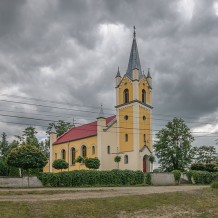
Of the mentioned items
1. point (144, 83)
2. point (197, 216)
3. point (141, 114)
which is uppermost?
point (144, 83)

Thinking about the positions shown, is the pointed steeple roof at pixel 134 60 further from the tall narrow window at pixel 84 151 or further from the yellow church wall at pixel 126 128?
the tall narrow window at pixel 84 151

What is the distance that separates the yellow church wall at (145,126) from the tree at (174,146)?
62.5 inches

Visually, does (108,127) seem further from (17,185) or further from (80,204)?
(80,204)

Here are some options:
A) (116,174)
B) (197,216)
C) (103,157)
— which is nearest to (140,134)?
(103,157)

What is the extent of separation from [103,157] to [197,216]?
34.0m

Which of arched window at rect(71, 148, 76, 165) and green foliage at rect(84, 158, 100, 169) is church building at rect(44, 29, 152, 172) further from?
green foliage at rect(84, 158, 100, 169)

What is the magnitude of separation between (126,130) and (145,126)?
299 centimetres

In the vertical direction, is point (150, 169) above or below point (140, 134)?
below

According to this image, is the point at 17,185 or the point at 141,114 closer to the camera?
the point at 17,185

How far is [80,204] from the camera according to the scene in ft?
60.2

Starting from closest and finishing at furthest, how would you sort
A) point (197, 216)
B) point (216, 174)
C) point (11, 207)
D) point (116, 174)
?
1. point (11, 207)
2. point (197, 216)
3. point (116, 174)
4. point (216, 174)

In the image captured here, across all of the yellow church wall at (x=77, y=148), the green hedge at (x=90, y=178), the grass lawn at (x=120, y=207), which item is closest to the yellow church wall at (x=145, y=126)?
the yellow church wall at (x=77, y=148)

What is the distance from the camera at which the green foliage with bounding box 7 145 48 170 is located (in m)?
34.5

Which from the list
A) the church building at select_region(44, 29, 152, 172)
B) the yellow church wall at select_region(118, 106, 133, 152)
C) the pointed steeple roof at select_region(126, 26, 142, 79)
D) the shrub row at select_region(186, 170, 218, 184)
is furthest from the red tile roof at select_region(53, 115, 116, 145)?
the shrub row at select_region(186, 170, 218, 184)
